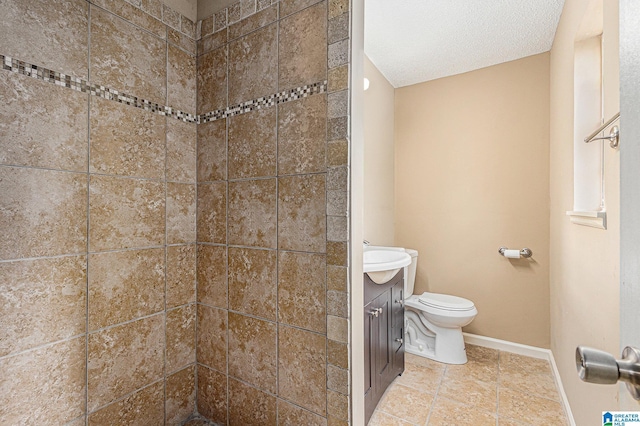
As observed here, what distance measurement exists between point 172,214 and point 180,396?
0.94 meters

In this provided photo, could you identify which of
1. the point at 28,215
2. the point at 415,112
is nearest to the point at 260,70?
the point at 28,215

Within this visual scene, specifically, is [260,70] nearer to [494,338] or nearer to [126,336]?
[126,336]

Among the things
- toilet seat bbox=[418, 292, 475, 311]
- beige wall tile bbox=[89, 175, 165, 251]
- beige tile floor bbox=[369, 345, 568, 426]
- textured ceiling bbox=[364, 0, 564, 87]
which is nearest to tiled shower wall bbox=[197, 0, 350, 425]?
beige wall tile bbox=[89, 175, 165, 251]

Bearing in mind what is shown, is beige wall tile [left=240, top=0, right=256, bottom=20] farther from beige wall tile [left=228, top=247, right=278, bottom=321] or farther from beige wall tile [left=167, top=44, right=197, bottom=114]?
beige wall tile [left=228, top=247, right=278, bottom=321]

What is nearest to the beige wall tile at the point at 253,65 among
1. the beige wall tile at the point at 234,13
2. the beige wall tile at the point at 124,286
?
the beige wall tile at the point at 234,13

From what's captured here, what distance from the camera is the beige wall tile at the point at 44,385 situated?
3.41 ft

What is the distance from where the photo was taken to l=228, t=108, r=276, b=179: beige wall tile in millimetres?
1366

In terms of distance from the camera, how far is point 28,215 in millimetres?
1077

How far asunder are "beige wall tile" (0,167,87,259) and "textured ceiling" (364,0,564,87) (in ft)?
6.45

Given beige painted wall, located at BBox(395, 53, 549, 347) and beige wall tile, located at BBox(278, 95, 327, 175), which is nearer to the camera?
beige wall tile, located at BBox(278, 95, 327, 175)

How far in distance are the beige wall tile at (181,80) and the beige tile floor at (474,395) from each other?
6.82 ft

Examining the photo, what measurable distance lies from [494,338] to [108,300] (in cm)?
299

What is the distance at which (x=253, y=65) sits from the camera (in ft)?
4.67

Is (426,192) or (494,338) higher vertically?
(426,192)
